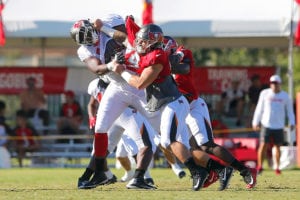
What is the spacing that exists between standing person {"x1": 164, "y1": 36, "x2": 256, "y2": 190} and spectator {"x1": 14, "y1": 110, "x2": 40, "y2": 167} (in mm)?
10970

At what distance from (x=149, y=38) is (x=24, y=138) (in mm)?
12075

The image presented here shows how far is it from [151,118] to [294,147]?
32.3 ft

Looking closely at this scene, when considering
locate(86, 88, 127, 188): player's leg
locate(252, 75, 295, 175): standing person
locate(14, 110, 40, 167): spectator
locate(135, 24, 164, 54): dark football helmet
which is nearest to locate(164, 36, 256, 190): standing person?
locate(135, 24, 164, 54): dark football helmet

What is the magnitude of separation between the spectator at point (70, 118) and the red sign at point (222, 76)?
2.95 metres

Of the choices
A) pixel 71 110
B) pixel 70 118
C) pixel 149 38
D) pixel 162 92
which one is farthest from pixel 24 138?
pixel 149 38

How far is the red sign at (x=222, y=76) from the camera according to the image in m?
23.7

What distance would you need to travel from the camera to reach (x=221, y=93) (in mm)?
23906

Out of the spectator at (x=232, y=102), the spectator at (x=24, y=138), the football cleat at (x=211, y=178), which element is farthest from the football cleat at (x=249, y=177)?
the spectator at (x=232, y=102)

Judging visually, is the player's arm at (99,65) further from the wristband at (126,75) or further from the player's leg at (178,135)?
the player's leg at (178,135)

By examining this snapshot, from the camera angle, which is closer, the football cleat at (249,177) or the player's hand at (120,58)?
the player's hand at (120,58)

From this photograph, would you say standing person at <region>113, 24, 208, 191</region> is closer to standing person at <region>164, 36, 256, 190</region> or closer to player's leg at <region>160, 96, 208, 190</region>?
player's leg at <region>160, 96, 208, 190</region>

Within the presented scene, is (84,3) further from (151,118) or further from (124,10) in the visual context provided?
(151,118)

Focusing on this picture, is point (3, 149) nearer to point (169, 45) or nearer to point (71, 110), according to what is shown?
point (71, 110)

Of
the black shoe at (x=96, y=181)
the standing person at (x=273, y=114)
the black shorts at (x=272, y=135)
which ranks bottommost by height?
the black shorts at (x=272, y=135)
